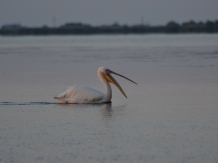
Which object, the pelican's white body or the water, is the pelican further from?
the water

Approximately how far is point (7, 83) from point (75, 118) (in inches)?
176

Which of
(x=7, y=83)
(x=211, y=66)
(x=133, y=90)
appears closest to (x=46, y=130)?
(x=133, y=90)

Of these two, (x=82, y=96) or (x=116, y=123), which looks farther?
(x=82, y=96)

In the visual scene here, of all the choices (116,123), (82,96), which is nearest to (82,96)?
(82,96)

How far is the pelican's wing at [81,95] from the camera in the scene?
9500mm

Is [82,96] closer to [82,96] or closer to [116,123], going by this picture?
[82,96]

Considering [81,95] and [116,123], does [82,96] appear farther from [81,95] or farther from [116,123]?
[116,123]

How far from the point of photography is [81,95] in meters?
9.52

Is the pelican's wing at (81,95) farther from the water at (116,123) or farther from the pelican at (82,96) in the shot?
the water at (116,123)

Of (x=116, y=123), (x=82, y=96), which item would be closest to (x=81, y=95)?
(x=82, y=96)

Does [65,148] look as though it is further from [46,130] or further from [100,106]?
[100,106]

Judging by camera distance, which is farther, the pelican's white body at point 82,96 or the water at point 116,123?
the pelican's white body at point 82,96

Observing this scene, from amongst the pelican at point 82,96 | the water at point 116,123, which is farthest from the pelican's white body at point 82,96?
the water at point 116,123

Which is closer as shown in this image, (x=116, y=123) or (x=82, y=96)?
(x=116, y=123)
